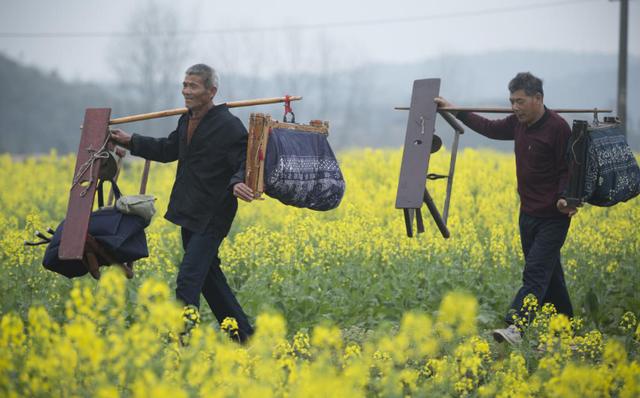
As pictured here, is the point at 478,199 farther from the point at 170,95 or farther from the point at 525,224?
the point at 170,95

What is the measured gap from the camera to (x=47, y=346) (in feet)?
12.7

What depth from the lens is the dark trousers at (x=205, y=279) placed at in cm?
564

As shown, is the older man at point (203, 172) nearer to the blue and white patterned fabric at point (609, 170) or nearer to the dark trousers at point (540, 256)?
the dark trousers at point (540, 256)

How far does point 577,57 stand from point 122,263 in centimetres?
17932

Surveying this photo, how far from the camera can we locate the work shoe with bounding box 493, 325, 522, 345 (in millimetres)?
5859

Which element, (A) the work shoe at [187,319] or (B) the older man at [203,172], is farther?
(B) the older man at [203,172]

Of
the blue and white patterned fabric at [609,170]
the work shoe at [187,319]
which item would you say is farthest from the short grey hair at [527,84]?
the work shoe at [187,319]

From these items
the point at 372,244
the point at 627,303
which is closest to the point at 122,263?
the point at 372,244

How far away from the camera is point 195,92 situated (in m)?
5.73

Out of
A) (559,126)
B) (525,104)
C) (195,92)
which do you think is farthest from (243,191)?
(559,126)

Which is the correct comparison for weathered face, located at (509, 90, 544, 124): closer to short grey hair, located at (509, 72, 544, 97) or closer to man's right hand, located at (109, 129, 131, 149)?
short grey hair, located at (509, 72, 544, 97)

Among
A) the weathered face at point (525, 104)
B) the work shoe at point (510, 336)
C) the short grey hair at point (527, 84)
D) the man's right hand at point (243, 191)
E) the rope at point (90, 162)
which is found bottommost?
the work shoe at point (510, 336)

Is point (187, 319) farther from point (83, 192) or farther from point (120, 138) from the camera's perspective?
point (120, 138)

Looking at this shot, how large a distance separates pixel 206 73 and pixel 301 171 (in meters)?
0.93
